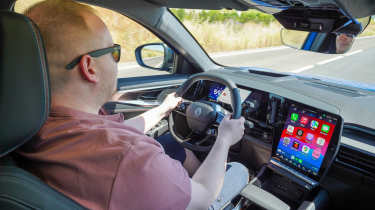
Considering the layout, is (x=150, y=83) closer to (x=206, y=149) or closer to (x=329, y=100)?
(x=206, y=149)

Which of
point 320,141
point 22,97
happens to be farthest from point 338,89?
point 22,97

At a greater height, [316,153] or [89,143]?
[89,143]

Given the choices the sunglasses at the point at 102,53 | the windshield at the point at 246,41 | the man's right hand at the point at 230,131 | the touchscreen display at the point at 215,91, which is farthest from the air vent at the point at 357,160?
the windshield at the point at 246,41

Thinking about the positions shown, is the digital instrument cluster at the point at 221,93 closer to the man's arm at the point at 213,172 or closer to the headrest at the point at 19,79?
the man's arm at the point at 213,172

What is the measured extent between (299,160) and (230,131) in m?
0.86

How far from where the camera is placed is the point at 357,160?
1996 millimetres

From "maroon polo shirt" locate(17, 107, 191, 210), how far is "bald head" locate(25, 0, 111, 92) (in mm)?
163

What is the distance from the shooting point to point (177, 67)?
11.6 feet

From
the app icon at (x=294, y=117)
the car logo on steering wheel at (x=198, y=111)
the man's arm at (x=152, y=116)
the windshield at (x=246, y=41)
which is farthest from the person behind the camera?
the windshield at (x=246, y=41)

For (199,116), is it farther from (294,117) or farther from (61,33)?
(61,33)

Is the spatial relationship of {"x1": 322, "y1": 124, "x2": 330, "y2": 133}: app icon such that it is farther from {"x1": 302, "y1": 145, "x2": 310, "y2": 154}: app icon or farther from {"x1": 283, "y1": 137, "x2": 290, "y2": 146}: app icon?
{"x1": 283, "y1": 137, "x2": 290, "y2": 146}: app icon

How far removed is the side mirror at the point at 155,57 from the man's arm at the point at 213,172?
172 centimetres

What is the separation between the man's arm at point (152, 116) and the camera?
7.65ft

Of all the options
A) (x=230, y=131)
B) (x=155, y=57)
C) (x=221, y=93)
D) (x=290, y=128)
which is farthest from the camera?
(x=155, y=57)
